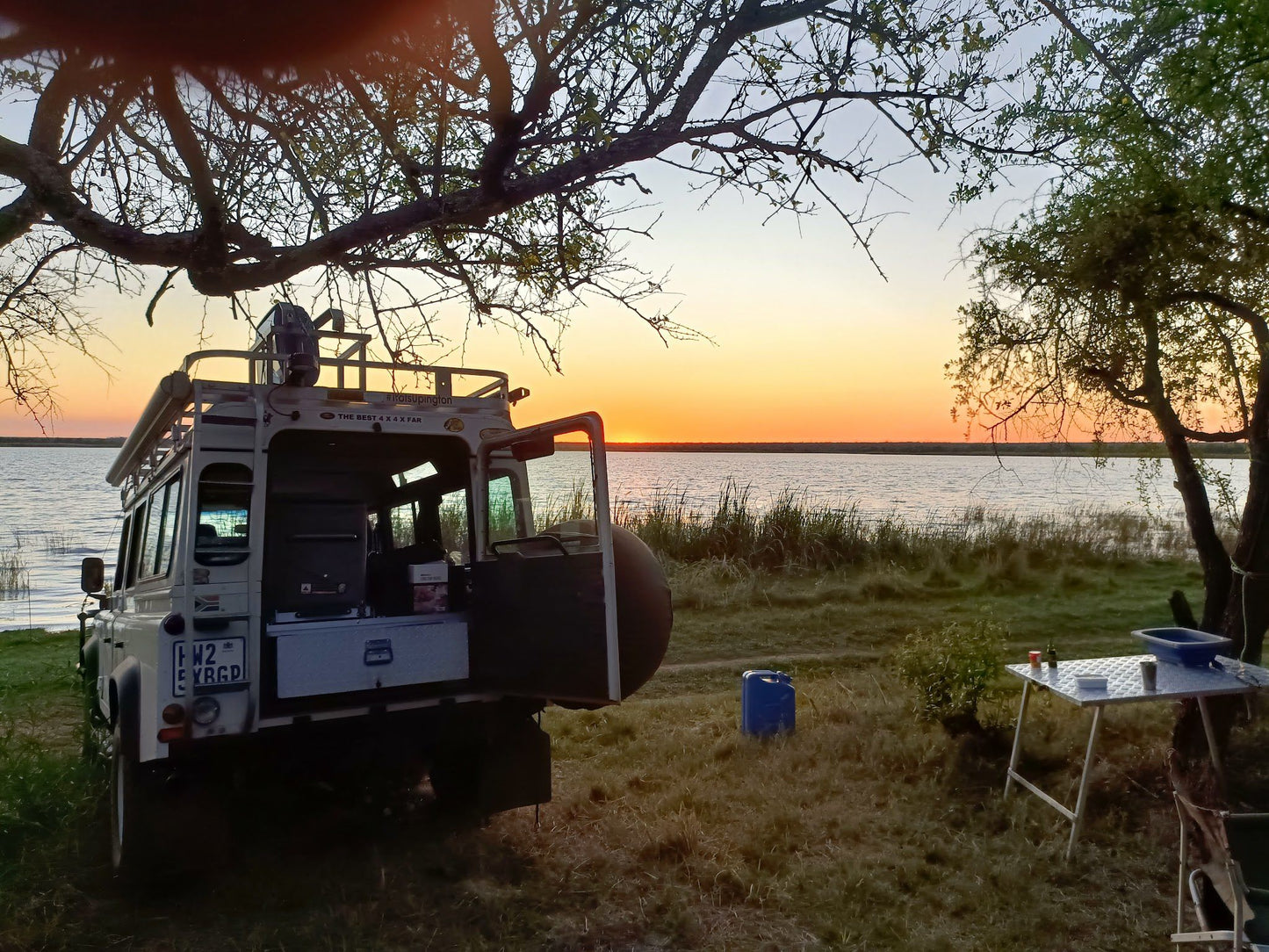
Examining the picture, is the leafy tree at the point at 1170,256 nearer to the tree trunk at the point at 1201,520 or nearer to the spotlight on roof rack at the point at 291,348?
the tree trunk at the point at 1201,520

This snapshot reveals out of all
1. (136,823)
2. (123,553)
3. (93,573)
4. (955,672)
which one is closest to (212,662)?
(136,823)

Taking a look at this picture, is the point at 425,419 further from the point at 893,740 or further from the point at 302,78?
the point at 893,740

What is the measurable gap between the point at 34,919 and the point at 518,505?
3.12m

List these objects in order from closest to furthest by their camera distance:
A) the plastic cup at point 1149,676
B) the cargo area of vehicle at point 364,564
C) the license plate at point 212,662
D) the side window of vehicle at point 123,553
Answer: the license plate at point 212,662 → the plastic cup at point 1149,676 → the cargo area of vehicle at point 364,564 → the side window of vehicle at point 123,553

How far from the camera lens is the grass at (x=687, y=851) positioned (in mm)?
4293

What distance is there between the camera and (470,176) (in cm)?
523

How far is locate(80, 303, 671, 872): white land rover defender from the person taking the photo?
15.4ft

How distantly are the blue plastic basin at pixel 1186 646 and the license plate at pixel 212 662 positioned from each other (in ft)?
15.4

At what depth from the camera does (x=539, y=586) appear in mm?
5062

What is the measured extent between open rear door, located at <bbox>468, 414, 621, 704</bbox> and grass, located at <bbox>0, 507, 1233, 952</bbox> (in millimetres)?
1013

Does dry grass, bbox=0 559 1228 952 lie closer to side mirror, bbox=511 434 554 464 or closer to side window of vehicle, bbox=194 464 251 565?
side window of vehicle, bbox=194 464 251 565

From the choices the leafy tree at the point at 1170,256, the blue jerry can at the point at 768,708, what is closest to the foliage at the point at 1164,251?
the leafy tree at the point at 1170,256

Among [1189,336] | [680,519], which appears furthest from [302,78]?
[680,519]

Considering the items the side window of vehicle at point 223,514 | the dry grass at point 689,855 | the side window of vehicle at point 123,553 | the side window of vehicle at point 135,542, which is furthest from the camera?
the side window of vehicle at point 123,553
